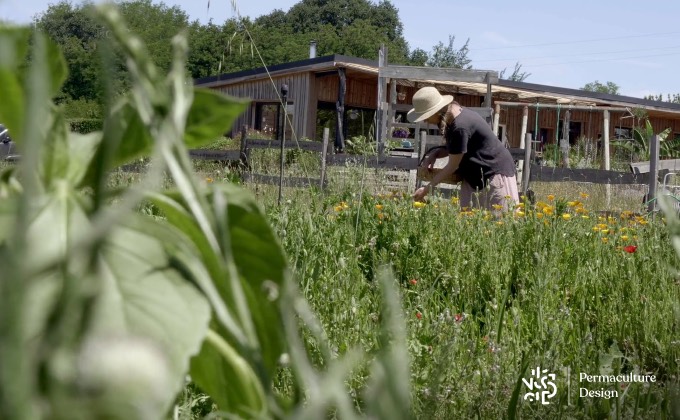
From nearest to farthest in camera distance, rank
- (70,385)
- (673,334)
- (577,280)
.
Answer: (70,385), (673,334), (577,280)

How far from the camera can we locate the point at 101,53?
189mm

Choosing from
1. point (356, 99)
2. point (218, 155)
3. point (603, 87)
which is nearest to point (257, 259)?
point (218, 155)

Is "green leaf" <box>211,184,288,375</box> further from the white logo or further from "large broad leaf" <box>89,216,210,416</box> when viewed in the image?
the white logo

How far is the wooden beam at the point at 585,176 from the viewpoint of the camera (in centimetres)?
1081

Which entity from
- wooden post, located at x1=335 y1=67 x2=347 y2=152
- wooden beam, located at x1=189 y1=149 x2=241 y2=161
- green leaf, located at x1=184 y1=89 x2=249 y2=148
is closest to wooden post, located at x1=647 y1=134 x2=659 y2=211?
wooden beam, located at x1=189 y1=149 x2=241 y2=161

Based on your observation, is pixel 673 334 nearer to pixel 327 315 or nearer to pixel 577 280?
pixel 577 280

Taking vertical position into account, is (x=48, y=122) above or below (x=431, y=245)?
above

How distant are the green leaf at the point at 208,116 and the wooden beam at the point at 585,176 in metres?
11.0

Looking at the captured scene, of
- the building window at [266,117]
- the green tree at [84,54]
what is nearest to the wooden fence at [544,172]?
the green tree at [84,54]

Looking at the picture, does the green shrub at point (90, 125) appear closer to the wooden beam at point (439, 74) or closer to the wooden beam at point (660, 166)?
the wooden beam at point (439, 74)

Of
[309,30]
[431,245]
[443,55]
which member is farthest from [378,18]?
[431,245]

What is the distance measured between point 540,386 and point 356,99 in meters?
25.9

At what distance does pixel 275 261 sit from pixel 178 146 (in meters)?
0.19

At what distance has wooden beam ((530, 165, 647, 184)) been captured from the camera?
35.5 ft
